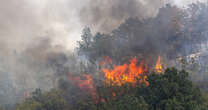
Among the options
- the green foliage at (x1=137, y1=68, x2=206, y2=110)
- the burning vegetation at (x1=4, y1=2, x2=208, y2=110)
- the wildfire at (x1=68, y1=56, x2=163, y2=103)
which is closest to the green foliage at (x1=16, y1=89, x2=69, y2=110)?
the burning vegetation at (x1=4, y1=2, x2=208, y2=110)

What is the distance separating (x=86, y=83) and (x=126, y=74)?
11.9 meters

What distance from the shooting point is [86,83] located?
177 feet

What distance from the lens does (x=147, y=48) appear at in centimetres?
5744

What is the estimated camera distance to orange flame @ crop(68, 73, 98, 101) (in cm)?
4775

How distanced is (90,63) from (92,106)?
27.0m

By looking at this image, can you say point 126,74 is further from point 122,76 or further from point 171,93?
point 171,93

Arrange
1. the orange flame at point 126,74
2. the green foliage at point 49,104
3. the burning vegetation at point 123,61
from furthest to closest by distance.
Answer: the orange flame at point 126,74, the burning vegetation at point 123,61, the green foliage at point 49,104

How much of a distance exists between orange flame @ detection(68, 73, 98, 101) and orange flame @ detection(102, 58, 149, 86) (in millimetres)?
4912

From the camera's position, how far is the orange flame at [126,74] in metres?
51.6

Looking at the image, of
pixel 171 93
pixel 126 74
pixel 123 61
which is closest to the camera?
pixel 171 93

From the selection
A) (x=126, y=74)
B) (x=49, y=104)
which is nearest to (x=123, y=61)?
(x=126, y=74)

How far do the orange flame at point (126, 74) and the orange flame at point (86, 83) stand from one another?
491 centimetres

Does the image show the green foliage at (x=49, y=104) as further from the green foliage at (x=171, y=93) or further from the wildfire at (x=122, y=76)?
the green foliage at (x=171, y=93)

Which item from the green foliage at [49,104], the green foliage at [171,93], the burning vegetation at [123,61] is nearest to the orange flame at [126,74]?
the burning vegetation at [123,61]
